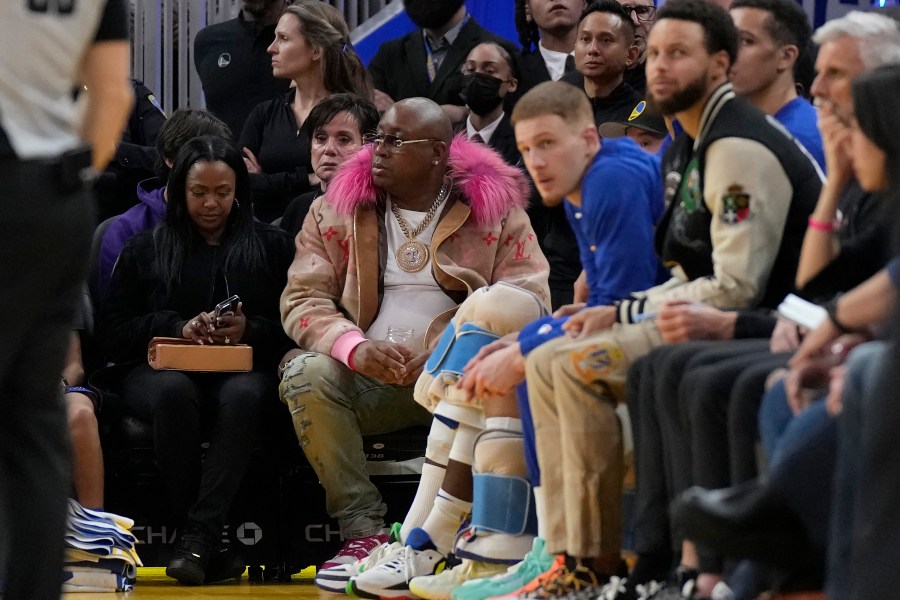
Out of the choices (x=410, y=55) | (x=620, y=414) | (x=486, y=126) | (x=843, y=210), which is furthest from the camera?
(x=410, y=55)

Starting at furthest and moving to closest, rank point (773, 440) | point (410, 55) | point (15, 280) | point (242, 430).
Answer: point (410, 55) < point (242, 430) < point (773, 440) < point (15, 280)

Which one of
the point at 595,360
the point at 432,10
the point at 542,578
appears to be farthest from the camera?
the point at 432,10

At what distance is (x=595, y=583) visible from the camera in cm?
346

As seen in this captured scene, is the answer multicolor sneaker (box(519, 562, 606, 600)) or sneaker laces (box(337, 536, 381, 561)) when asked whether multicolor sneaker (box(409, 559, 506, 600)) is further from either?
sneaker laces (box(337, 536, 381, 561))

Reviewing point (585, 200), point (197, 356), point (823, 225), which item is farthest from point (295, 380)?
point (823, 225)

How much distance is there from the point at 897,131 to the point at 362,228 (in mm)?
2854

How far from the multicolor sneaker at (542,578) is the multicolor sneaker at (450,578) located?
0.23 meters

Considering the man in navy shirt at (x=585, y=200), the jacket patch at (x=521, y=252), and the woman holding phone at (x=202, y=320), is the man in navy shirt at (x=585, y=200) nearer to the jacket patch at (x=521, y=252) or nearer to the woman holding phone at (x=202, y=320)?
the jacket patch at (x=521, y=252)

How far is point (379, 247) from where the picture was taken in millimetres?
5156

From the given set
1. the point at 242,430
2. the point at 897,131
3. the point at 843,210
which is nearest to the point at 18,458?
the point at 897,131

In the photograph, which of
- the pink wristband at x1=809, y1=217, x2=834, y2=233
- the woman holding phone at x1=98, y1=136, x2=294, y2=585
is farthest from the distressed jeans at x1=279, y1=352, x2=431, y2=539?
the pink wristband at x1=809, y1=217, x2=834, y2=233

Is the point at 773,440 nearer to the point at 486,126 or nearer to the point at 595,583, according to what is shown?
the point at 595,583

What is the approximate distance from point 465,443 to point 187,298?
154cm

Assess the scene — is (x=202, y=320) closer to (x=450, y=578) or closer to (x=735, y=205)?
(x=450, y=578)
